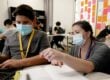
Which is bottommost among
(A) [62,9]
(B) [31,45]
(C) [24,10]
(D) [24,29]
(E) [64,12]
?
(B) [31,45]

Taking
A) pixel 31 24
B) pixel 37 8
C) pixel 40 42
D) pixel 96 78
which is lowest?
pixel 96 78

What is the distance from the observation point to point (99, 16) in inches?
208

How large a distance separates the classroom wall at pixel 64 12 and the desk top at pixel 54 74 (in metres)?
6.46

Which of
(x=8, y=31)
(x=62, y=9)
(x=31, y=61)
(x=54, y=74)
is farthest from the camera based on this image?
(x=62, y=9)

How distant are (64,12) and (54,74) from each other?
6.78m

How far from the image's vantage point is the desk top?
1.08 metres

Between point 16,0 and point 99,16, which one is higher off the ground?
point 16,0

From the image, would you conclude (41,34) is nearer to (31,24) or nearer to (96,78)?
(31,24)

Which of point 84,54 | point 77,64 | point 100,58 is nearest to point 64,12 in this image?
point 84,54

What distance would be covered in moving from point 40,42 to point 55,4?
6102 mm

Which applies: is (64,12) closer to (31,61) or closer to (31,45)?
(31,45)

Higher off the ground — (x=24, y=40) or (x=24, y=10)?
(x=24, y=10)

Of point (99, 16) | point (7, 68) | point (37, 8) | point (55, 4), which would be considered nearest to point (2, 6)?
point (37, 8)

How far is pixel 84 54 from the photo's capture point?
1771 millimetres
